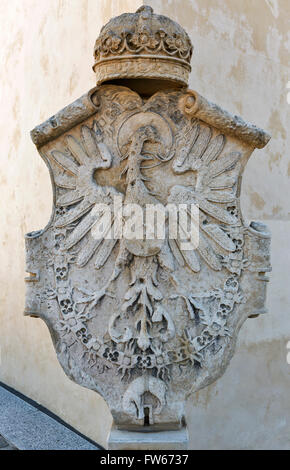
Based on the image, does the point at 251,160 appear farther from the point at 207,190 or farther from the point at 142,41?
the point at 142,41

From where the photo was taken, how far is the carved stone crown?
193 centimetres

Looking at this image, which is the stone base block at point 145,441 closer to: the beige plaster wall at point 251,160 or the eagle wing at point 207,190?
the eagle wing at point 207,190

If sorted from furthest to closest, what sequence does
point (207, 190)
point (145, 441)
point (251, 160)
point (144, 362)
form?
point (251, 160)
point (207, 190)
point (144, 362)
point (145, 441)

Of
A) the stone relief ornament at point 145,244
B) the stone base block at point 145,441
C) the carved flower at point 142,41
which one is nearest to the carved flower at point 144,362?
the stone relief ornament at point 145,244

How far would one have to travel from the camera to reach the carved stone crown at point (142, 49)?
76.1 inches

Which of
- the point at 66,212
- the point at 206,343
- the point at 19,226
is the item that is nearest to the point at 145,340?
the point at 206,343

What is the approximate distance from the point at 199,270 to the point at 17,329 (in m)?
2.83

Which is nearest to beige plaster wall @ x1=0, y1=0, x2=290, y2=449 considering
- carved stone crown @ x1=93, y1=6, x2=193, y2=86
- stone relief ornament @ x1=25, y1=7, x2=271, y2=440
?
carved stone crown @ x1=93, y1=6, x2=193, y2=86

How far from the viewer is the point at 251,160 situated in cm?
331

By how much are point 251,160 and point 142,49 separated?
1.56 meters

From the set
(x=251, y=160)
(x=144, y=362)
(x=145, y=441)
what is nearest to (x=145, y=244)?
(x=144, y=362)

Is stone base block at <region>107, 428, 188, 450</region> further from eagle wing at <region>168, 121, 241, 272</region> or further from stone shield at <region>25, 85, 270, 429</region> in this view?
eagle wing at <region>168, 121, 241, 272</region>

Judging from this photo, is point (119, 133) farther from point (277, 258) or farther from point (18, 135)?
point (18, 135)

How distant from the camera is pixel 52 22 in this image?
3.85 meters
